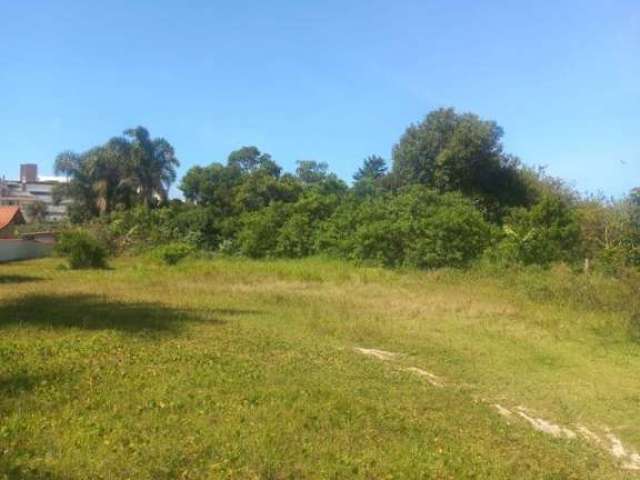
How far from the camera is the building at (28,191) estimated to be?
71.1 m

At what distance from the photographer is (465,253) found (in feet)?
77.8

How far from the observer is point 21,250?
107 feet

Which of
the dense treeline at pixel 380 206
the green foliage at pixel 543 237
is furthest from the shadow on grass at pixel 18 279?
the green foliage at pixel 543 237

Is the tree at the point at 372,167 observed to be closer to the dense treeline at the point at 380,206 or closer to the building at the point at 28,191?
the dense treeline at the point at 380,206

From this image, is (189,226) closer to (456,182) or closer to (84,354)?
(456,182)

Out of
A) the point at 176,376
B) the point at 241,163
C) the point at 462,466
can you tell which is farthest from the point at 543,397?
the point at 241,163

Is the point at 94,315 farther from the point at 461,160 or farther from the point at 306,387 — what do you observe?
the point at 461,160

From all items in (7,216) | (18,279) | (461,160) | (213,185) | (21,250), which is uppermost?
(461,160)

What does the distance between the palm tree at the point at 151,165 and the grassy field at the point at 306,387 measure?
79.3ft

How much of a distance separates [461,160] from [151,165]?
18212 millimetres

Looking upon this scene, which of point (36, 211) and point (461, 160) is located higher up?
point (461, 160)

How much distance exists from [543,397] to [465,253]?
16064mm

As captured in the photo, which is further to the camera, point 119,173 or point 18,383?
point 119,173

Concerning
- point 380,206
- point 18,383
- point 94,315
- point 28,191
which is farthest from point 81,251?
point 28,191
